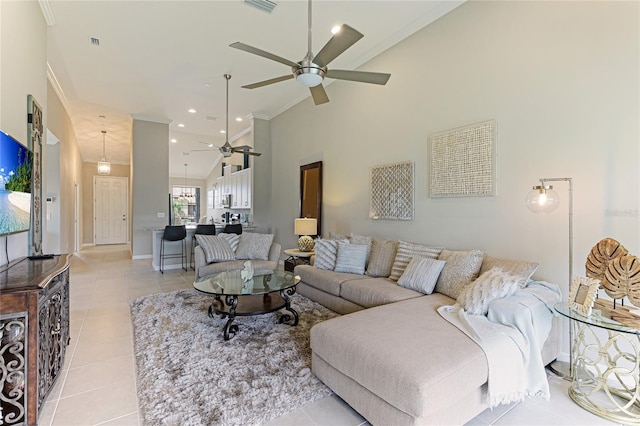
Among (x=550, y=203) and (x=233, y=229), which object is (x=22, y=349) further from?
(x=233, y=229)

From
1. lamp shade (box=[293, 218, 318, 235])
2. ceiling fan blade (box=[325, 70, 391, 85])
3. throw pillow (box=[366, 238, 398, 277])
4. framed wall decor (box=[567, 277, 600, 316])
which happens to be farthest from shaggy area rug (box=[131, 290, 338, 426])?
ceiling fan blade (box=[325, 70, 391, 85])

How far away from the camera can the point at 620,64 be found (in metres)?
2.28

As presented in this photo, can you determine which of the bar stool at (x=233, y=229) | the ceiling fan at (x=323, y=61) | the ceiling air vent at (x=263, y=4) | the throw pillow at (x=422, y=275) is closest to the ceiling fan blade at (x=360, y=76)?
the ceiling fan at (x=323, y=61)

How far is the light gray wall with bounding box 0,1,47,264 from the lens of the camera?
231 cm

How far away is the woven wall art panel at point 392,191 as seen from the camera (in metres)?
3.90

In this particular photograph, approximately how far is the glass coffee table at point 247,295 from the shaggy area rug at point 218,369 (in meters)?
0.14

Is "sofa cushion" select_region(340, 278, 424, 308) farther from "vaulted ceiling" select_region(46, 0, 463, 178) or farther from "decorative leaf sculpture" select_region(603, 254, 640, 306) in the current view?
"vaulted ceiling" select_region(46, 0, 463, 178)

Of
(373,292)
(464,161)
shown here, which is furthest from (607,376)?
(464,161)

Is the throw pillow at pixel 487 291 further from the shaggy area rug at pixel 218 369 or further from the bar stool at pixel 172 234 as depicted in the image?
the bar stool at pixel 172 234

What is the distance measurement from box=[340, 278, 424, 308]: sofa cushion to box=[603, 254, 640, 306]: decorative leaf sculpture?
Result: 139 centimetres

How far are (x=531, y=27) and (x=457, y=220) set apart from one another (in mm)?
1928

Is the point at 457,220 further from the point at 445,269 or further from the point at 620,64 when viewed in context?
the point at 620,64

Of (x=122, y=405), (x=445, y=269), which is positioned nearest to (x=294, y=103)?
(x=445, y=269)

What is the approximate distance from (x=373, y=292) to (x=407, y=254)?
721mm
